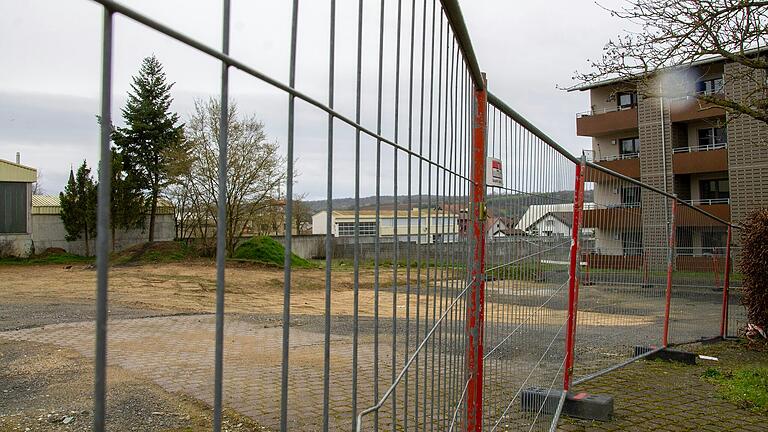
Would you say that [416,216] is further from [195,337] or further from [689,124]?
[689,124]

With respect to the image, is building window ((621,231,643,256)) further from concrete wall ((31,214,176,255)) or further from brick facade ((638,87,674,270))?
brick facade ((638,87,674,270))

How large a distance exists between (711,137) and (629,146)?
177 inches

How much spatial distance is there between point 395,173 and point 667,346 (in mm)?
7536

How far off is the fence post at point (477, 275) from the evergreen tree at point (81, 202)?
192cm

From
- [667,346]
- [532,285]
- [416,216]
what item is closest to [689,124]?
[667,346]

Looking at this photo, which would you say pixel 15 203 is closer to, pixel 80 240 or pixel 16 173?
pixel 16 173

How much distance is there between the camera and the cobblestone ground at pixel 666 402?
16.5 feet

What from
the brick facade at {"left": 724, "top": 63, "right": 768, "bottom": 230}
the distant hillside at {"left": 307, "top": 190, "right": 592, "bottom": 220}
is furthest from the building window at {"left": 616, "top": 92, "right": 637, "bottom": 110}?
the distant hillside at {"left": 307, "top": 190, "right": 592, "bottom": 220}

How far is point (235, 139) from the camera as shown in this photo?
1.04 m

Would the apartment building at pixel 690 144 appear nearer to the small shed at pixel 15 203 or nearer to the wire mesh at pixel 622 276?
the wire mesh at pixel 622 276

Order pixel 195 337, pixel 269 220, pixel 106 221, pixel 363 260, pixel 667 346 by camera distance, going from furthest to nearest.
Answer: pixel 195 337, pixel 667 346, pixel 363 260, pixel 269 220, pixel 106 221

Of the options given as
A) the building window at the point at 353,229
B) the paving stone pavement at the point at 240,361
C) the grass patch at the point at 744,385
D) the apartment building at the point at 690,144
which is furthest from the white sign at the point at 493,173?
the apartment building at the point at 690,144

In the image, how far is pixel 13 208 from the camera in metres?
0.77

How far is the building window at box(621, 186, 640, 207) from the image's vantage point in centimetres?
744
